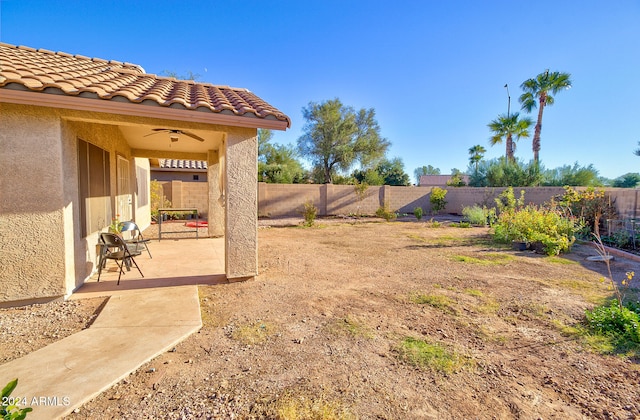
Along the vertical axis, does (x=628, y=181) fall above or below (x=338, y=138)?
below

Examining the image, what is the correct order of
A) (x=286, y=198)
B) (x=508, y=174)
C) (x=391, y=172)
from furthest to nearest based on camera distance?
(x=391, y=172) < (x=508, y=174) < (x=286, y=198)

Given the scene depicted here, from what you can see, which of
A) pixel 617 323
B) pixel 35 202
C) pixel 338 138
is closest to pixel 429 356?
pixel 617 323

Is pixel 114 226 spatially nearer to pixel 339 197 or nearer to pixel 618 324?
pixel 618 324

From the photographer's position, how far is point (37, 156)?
3.88m

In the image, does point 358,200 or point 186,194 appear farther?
point 358,200

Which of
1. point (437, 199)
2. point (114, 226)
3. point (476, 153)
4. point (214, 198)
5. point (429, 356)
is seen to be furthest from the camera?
point (476, 153)

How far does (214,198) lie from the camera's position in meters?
10.2

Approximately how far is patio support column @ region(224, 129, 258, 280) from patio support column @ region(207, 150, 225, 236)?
5.33 m

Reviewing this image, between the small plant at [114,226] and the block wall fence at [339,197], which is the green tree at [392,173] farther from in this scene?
the small plant at [114,226]

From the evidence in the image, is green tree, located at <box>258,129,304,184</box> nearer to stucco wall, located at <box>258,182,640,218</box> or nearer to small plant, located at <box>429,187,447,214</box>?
stucco wall, located at <box>258,182,640,218</box>

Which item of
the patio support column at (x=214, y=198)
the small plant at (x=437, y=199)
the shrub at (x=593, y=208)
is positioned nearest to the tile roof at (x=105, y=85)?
the patio support column at (x=214, y=198)

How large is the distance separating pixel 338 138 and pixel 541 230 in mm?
22025

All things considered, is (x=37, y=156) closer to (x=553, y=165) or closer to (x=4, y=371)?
(x=4, y=371)

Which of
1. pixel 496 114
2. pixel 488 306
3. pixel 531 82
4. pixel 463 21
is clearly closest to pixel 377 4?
pixel 463 21
